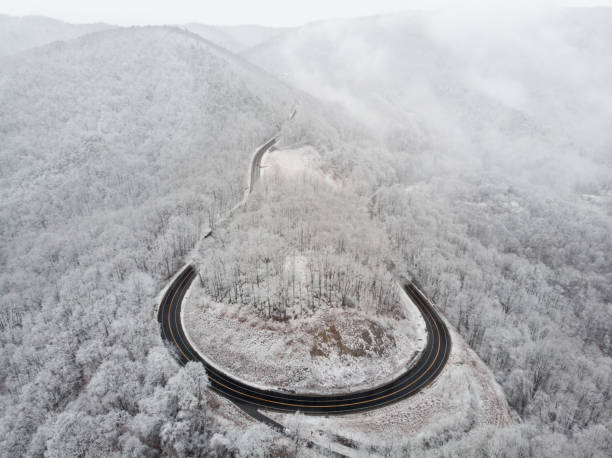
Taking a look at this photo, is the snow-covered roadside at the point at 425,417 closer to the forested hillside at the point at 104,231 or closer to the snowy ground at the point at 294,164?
the forested hillside at the point at 104,231

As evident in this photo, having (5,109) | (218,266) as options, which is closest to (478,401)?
(218,266)

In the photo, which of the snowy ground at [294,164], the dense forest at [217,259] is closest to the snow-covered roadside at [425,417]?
the dense forest at [217,259]

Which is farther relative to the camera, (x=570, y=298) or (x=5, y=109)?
(x=5, y=109)

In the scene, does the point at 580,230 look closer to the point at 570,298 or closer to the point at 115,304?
the point at 570,298

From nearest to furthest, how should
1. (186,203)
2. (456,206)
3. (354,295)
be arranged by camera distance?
(354,295) < (186,203) < (456,206)

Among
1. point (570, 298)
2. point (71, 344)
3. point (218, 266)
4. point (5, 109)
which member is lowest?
point (570, 298)

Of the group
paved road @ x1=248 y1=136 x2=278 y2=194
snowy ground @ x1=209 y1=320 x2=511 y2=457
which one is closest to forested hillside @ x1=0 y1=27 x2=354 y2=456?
paved road @ x1=248 y1=136 x2=278 y2=194

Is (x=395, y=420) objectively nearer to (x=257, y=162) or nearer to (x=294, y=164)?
(x=294, y=164)
